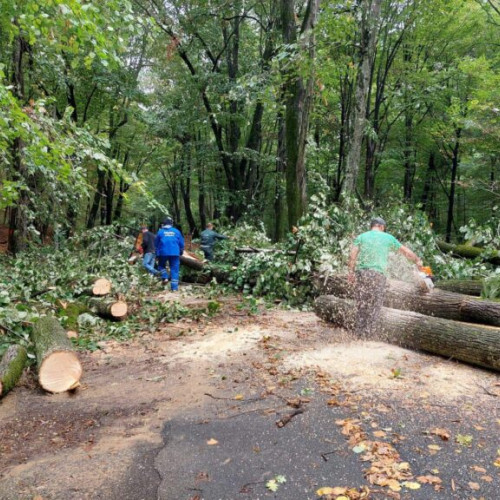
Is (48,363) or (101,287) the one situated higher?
(101,287)

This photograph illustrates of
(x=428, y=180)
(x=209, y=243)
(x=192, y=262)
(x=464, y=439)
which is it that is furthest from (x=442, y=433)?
(x=428, y=180)

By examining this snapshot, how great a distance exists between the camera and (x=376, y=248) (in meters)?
6.00

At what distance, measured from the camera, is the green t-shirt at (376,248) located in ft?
19.7

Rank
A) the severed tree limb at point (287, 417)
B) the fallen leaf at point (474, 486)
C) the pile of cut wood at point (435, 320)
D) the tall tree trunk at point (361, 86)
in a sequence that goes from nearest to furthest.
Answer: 1. the fallen leaf at point (474, 486)
2. the severed tree limb at point (287, 417)
3. the pile of cut wood at point (435, 320)
4. the tall tree trunk at point (361, 86)

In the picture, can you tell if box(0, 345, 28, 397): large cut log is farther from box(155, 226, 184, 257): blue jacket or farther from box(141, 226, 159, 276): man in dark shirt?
box(141, 226, 159, 276): man in dark shirt

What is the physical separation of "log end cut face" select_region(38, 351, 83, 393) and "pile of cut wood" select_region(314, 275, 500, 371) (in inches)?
162

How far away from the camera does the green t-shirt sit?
5996 millimetres

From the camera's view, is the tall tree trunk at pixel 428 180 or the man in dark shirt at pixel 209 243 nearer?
the man in dark shirt at pixel 209 243

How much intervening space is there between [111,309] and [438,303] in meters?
5.73

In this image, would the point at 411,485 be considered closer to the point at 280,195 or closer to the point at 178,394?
the point at 178,394

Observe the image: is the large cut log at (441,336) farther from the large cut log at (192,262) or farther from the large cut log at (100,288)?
the large cut log at (192,262)

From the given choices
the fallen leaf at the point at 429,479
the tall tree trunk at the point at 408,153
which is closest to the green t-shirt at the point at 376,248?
the fallen leaf at the point at 429,479

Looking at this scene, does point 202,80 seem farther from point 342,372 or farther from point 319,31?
point 342,372

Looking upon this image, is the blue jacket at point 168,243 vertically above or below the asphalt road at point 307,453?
above
